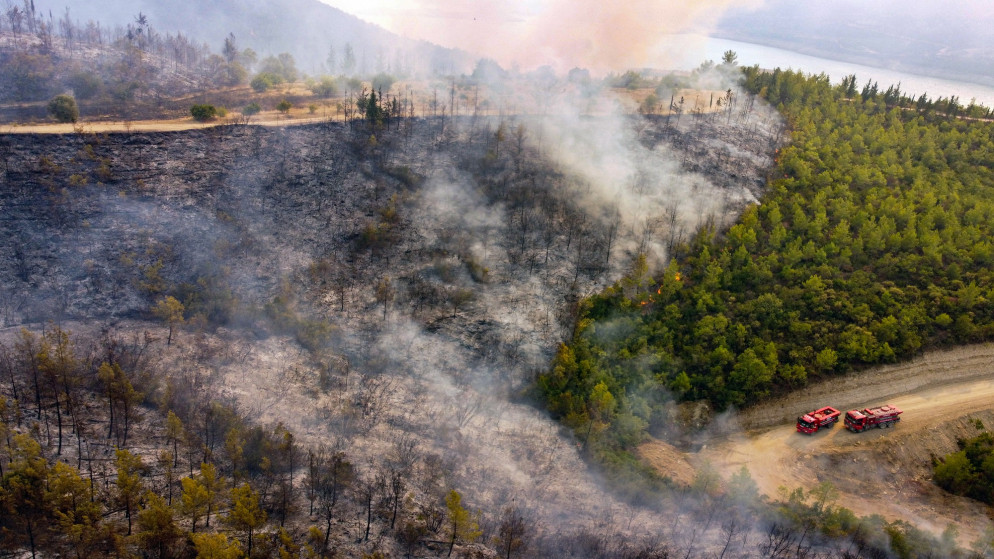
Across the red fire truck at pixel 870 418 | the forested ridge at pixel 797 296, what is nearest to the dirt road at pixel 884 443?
the red fire truck at pixel 870 418

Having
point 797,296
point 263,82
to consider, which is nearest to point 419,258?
point 797,296

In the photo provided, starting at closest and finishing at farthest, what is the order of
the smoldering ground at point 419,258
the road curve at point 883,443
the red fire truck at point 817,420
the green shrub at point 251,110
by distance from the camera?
the road curve at point 883,443, the smoldering ground at point 419,258, the red fire truck at point 817,420, the green shrub at point 251,110

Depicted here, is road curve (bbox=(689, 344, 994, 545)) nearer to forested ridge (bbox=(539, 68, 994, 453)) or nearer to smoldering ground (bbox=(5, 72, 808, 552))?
forested ridge (bbox=(539, 68, 994, 453))

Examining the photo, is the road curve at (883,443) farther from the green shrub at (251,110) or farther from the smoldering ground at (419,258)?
the green shrub at (251,110)

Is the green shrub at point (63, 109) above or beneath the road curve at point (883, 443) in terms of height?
above

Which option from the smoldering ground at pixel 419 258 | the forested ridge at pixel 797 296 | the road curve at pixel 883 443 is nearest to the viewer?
the road curve at pixel 883 443

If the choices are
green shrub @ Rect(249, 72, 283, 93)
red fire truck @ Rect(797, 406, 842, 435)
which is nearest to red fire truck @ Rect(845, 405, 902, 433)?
red fire truck @ Rect(797, 406, 842, 435)
